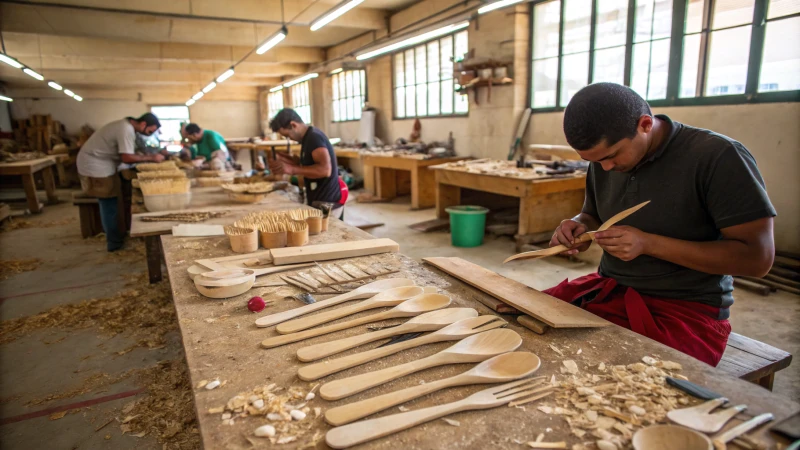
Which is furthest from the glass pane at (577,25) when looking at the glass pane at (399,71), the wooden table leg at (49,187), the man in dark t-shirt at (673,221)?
the wooden table leg at (49,187)

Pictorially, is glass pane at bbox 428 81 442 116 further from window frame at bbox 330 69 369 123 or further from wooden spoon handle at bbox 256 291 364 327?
wooden spoon handle at bbox 256 291 364 327

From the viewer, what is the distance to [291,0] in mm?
8734

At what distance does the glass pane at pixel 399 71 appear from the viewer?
1084 centimetres

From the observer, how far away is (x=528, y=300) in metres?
1.59

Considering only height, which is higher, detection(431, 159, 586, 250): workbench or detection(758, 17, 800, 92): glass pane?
detection(758, 17, 800, 92): glass pane

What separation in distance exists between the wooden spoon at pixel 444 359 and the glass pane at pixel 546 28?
6.58 m

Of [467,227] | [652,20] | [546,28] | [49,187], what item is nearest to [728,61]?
[652,20]

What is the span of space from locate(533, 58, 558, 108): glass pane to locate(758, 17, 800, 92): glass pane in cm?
277

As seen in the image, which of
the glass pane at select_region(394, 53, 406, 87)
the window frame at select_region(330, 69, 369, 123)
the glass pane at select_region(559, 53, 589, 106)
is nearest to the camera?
the glass pane at select_region(559, 53, 589, 106)

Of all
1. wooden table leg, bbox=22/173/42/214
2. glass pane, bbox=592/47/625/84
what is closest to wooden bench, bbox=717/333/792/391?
glass pane, bbox=592/47/625/84

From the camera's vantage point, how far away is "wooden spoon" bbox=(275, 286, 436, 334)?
1.48 metres

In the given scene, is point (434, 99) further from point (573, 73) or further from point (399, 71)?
point (573, 73)

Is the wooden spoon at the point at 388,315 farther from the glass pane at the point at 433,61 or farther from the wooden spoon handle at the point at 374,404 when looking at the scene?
the glass pane at the point at 433,61

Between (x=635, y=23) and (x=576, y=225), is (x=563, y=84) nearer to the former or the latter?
(x=635, y=23)
